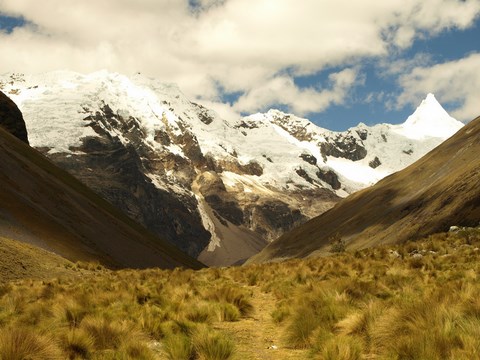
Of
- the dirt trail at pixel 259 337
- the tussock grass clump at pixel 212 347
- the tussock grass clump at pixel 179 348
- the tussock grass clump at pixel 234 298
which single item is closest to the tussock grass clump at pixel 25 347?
the tussock grass clump at pixel 179 348

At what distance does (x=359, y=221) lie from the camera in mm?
120625

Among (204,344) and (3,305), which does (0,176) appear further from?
(204,344)

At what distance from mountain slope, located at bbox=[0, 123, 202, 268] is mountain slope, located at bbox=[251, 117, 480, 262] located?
39938mm

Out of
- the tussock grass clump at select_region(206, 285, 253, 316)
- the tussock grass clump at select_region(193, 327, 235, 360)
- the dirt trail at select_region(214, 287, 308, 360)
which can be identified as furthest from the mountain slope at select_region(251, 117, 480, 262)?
the tussock grass clump at select_region(193, 327, 235, 360)

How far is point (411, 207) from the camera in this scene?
90.4m

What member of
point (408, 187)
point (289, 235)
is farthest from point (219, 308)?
point (289, 235)

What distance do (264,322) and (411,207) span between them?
82.2m

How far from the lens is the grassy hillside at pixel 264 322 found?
8.30 metres

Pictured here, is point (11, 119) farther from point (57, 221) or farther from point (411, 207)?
point (411, 207)

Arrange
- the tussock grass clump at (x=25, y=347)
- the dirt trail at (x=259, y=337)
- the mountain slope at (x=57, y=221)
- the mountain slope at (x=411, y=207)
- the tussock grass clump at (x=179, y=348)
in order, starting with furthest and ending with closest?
the mountain slope at (x=411, y=207) → the mountain slope at (x=57, y=221) → the dirt trail at (x=259, y=337) → the tussock grass clump at (x=179, y=348) → the tussock grass clump at (x=25, y=347)

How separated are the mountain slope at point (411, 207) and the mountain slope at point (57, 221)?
131 feet

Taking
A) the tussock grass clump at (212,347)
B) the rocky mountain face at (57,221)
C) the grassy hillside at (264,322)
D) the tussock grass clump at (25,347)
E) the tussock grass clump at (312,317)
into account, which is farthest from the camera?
the rocky mountain face at (57,221)

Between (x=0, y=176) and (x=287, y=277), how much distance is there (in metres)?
57.3

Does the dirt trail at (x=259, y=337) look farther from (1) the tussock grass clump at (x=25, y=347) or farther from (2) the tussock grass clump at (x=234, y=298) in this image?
(1) the tussock grass clump at (x=25, y=347)
